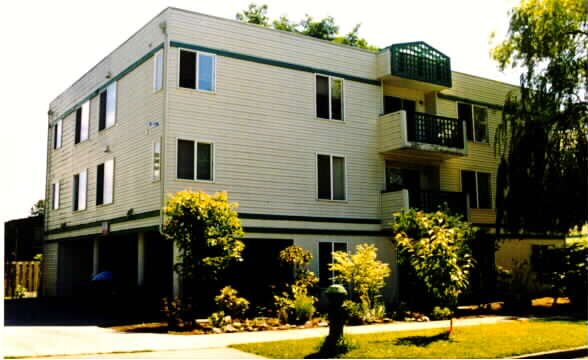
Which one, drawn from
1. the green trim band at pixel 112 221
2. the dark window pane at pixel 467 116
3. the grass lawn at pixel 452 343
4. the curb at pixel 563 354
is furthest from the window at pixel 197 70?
the curb at pixel 563 354

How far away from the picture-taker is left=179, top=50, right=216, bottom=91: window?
19.6 m

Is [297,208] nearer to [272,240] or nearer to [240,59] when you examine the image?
[272,240]

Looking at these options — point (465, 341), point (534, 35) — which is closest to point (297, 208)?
point (465, 341)

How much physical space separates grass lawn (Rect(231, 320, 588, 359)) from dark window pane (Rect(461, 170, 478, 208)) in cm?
1141

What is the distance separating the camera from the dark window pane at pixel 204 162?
63.8ft

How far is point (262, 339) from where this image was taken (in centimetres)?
1362

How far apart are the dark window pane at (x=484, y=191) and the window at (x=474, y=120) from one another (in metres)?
1.64

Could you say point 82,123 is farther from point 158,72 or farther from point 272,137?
point 272,137

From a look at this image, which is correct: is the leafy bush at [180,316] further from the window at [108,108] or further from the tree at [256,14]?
the tree at [256,14]

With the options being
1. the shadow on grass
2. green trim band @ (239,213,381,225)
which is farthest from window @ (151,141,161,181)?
the shadow on grass

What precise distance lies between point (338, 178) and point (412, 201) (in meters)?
2.95

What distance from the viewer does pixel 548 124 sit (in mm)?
21562

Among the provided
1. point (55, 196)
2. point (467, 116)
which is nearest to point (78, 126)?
point (55, 196)

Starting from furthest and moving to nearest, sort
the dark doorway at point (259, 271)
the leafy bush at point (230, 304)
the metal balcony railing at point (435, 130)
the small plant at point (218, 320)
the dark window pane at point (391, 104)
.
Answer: the dark window pane at point (391, 104) < the metal balcony railing at point (435, 130) < the dark doorway at point (259, 271) < the leafy bush at point (230, 304) < the small plant at point (218, 320)
